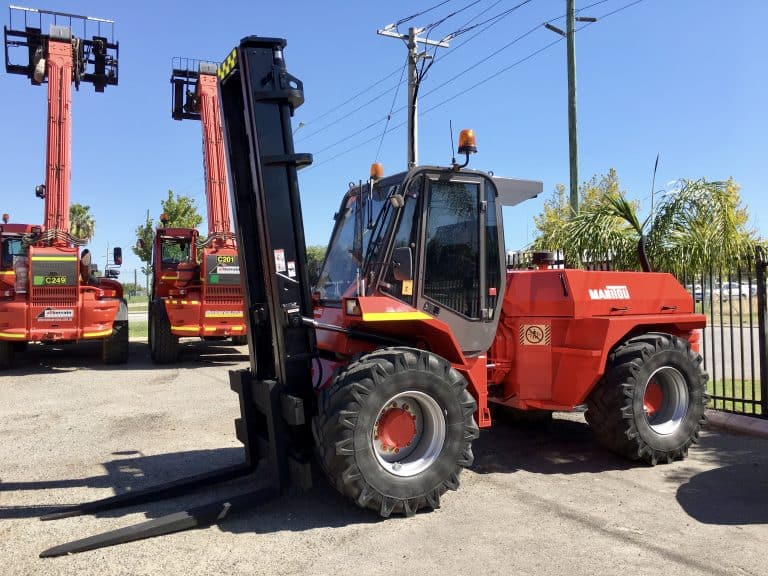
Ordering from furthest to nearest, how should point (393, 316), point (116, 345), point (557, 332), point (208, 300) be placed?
point (116, 345) < point (208, 300) < point (557, 332) < point (393, 316)

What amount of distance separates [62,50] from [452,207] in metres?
11.8

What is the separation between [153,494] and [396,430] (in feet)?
6.32

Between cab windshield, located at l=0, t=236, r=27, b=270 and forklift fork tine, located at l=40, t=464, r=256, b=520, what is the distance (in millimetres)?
10459

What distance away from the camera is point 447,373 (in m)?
4.60

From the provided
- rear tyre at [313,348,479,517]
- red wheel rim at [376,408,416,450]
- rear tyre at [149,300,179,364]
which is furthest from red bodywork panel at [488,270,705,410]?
rear tyre at [149,300,179,364]

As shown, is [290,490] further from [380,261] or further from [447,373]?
[380,261]

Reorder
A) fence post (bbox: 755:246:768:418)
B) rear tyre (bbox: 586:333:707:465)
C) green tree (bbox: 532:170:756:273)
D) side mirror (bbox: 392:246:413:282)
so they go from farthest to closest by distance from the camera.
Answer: green tree (bbox: 532:170:756:273) → fence post (bbox: 755:246:768:418) → rear tyre (bbox: 586:333:707:465) → side mirror (bbox: 392:246:413:282)

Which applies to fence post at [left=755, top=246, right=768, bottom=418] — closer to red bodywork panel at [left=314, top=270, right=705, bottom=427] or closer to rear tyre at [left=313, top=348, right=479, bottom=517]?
red bodywork panel at [left=314, top=270, right=705, bottom=427]

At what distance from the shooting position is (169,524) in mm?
4031

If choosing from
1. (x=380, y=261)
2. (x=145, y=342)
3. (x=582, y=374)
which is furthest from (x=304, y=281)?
(x=145, y=342)

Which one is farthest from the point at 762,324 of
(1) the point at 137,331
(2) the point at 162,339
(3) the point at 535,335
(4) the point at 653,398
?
(1) the point at 137,331

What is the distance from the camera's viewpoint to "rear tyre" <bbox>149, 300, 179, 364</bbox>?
13023mm

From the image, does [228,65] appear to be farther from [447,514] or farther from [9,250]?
[9,250]

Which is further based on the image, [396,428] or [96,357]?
[96,357]
